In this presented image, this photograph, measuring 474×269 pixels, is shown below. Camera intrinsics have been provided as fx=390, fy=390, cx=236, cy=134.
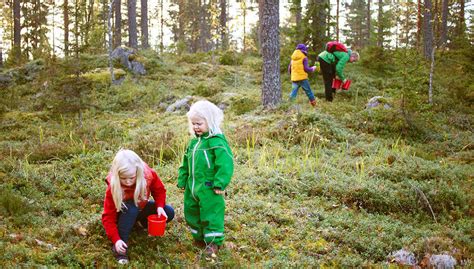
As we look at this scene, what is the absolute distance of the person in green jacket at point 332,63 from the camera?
12.2 metres

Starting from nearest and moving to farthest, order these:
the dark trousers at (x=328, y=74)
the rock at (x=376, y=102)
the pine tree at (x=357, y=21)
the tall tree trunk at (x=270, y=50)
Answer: the tall tree trunk at (x=270, y=50) → the rock at (x=376, y=102) → the dark trousers at (x=328, y=74) → the pine tree at (x=357, y=21)

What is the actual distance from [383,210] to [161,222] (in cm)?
375

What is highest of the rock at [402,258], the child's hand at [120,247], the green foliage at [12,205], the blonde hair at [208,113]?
the blonde hair at [208,113]

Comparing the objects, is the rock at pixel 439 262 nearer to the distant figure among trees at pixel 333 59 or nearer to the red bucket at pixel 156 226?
the red bucket at pixel 156 226

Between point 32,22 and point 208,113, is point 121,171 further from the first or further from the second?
point 32,22

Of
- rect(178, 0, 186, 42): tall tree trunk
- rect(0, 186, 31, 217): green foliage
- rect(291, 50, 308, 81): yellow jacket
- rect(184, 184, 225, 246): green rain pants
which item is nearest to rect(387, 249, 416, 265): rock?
rect(184, 184, 225, 246): green rain pants

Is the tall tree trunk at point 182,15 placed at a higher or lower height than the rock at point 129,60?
higher

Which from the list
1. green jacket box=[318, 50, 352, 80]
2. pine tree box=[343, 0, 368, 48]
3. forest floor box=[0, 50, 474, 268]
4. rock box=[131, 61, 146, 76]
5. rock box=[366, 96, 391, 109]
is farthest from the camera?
pine tree box=[343, 0, 368, 48]

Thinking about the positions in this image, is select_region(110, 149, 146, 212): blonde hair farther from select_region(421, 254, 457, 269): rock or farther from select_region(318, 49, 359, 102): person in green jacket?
select_region(318, 49, 359, 102): person in green jacket

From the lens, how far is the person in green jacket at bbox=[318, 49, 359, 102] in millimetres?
12180

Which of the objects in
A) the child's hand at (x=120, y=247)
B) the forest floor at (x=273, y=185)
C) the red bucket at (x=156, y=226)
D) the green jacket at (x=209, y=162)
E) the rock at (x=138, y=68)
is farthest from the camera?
the rock at (x=138, y=68)

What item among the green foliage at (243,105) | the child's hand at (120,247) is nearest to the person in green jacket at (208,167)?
the child's hand at (120,247)

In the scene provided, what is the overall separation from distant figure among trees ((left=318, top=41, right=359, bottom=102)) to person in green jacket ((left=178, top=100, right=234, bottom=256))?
28.4ft

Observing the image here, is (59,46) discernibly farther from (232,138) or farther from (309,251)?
(309,251)
